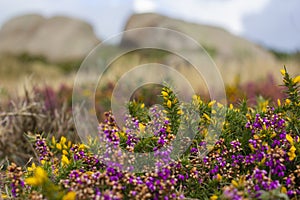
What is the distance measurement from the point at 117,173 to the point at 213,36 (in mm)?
23861

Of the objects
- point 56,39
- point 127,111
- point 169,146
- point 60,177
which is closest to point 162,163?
point 169,146

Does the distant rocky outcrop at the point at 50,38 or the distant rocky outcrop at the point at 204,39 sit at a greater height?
the distant rocky outcrop at the point at 204,39

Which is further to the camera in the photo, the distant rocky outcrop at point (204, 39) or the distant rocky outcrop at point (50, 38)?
the distant rocky outcrop at point (50, 38)

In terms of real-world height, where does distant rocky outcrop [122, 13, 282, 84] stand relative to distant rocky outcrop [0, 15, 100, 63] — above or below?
above

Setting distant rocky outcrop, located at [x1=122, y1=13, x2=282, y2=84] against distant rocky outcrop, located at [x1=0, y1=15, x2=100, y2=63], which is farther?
distant rocky outcrop, located at [x1=0, y1=15, x2=100, y2=63]

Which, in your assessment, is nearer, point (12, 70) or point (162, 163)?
point (162, 163)

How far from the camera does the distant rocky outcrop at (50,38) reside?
3362 cm

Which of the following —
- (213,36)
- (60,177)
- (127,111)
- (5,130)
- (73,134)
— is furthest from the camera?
(213,36)

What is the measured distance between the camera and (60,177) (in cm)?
256

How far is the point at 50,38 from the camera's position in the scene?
34688 mm

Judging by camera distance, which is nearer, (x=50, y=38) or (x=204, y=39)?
(x=204, y=39)

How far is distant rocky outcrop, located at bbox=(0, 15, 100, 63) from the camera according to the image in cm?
3362

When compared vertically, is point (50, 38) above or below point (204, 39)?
below

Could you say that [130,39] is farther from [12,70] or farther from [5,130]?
[5,130]
